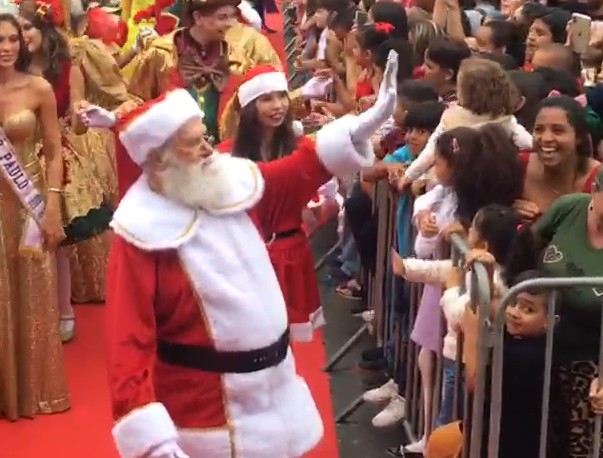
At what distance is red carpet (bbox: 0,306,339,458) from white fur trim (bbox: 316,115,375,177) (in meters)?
1.73

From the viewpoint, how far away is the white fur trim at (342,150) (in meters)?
3.45

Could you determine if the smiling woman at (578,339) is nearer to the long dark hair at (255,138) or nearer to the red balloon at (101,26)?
the long dark hair at (255,138)

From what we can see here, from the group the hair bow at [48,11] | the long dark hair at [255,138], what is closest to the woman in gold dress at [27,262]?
the hair bow at [48,11]

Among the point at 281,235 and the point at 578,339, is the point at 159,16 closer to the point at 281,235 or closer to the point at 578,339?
the point at 281,235

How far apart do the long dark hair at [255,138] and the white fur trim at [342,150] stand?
70cm

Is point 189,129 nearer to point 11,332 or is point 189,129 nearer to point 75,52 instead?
point 11,332

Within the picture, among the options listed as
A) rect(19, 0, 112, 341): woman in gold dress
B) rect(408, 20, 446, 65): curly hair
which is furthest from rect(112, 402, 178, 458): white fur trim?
rect(408, 20, 446, 65): curly hair

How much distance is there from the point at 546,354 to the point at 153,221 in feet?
3.47

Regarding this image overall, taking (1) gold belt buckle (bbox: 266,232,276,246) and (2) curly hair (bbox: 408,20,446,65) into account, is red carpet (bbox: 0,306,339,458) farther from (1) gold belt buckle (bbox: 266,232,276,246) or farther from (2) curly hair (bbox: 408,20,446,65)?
(2) curly hair (bbox: 408,20,446,65)

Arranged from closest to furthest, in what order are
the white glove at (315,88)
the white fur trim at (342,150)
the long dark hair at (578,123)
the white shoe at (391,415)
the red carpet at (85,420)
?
the white fur trim at (342,150) → the long dark hair at (578,123) → the white glove at (315,88) → the red carpet at (85,420) → the white shoe at (391,415)

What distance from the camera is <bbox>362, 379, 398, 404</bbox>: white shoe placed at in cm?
521

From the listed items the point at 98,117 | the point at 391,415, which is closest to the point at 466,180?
the point at 98,117

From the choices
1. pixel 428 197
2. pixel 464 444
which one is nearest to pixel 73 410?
pixel 428 197

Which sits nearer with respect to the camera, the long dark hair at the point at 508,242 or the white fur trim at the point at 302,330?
the long dark hair at the point at 508,242
